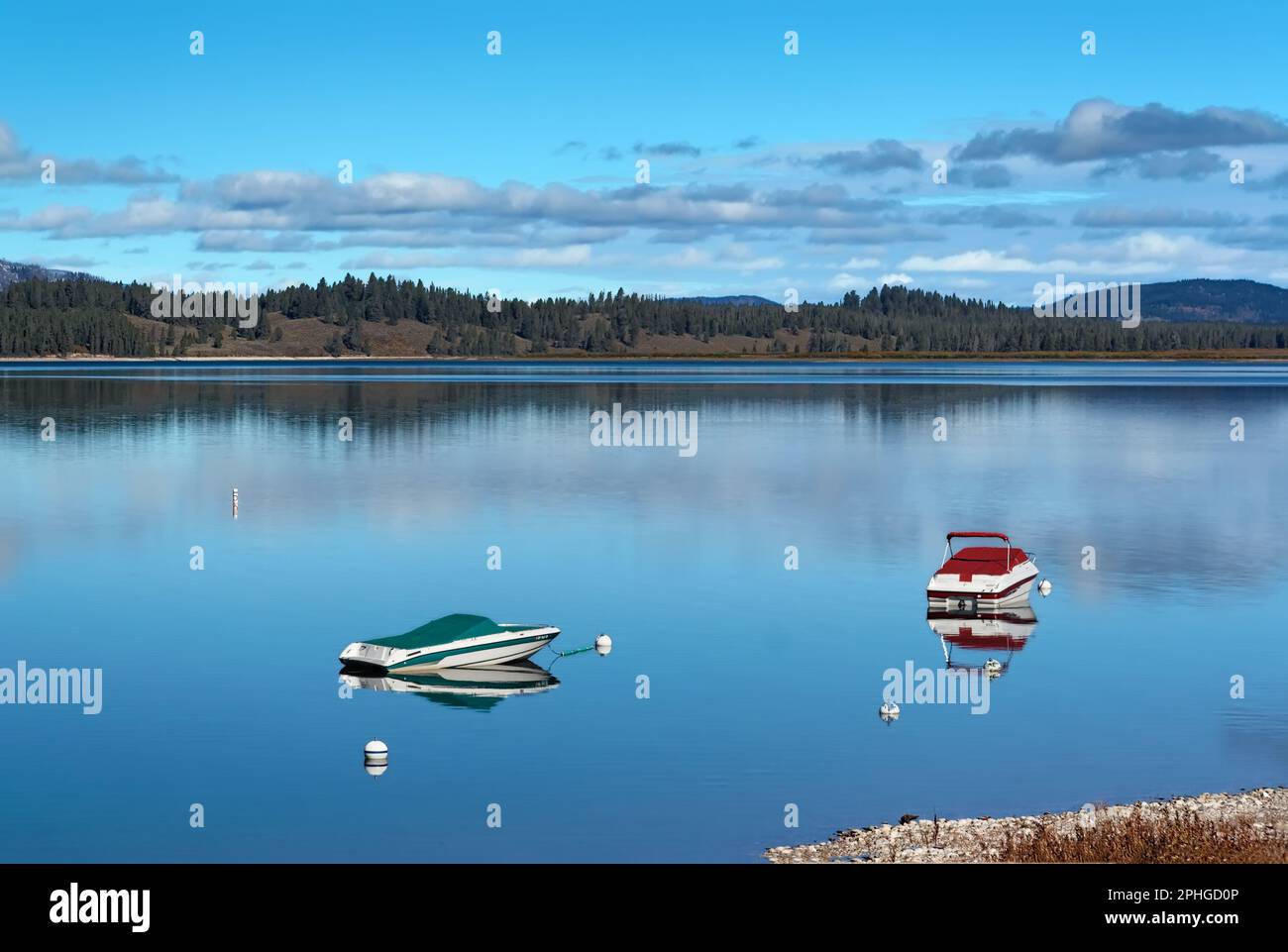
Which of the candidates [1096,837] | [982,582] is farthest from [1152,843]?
[982,582]

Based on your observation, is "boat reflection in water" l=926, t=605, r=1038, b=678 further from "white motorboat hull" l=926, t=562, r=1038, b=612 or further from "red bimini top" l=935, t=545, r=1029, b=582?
"red bimini top" l=935, t=545, r=1029, b=582

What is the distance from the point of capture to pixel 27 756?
29.8 meters

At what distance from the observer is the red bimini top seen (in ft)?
155

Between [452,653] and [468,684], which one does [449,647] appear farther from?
[468,684]

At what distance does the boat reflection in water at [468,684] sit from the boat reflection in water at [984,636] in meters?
11.0

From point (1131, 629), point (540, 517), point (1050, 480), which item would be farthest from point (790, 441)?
point (1131, 629)

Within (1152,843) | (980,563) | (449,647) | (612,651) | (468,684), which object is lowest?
(468,684)

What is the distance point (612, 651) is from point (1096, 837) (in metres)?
19.1

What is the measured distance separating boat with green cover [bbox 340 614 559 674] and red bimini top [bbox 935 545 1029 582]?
14806 mm

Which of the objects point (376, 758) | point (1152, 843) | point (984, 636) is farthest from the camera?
point (984, 636)

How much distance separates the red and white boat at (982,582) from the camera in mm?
45844

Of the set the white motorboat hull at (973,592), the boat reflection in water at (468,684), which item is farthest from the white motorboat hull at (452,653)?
the white motorboat hull at (973,592)

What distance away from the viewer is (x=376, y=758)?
28.8 metres
